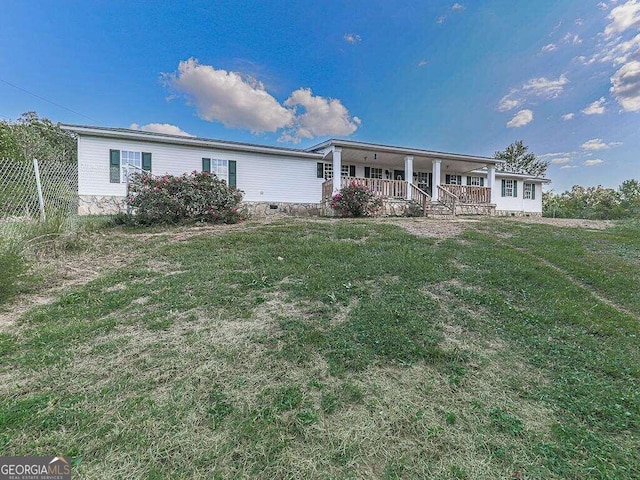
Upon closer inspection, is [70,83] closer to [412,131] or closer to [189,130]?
[189,130]

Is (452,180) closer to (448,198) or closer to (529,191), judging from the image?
(448,198)

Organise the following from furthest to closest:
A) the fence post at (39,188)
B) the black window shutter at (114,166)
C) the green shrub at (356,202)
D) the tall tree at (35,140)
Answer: the tall tree at (35,140) → the green shrub at (356,202) → the black window shutter at (114,166) → the fence post at (39,188)

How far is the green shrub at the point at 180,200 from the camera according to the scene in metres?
8.31

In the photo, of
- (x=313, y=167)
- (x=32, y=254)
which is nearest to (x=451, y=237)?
(x=32, y=254)

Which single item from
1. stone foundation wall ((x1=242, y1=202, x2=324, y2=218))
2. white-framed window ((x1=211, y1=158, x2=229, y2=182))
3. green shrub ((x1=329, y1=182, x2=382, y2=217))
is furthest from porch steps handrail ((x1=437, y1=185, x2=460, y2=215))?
white-framed window ((x1=211, y1=158, x2=229, y2=182))

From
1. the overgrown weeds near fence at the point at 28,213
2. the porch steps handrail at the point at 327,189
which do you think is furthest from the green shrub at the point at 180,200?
the porch steps handrail at the point at 327,189

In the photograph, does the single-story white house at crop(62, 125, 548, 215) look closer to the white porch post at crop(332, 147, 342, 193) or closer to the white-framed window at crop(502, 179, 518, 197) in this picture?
the white porch post at crop(332, 147, 342, 193)

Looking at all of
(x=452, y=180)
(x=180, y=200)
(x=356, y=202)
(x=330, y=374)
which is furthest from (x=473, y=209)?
(x=330, y=374)

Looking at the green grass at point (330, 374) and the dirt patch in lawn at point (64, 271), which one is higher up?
the dirt patch in lawn at point (64, 271)

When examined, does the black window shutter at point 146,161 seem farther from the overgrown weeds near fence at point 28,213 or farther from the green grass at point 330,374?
the green grass at point 330,374

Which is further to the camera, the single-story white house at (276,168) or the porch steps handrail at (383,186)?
the porch steps handrail at (383,186)

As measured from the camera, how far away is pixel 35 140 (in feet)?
69.7

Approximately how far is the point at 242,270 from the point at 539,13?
51.5 ft

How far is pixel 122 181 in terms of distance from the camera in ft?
39.0
